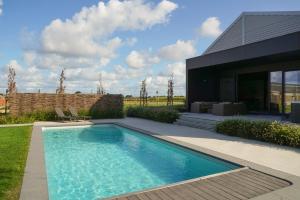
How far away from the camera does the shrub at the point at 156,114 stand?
53.2 feet

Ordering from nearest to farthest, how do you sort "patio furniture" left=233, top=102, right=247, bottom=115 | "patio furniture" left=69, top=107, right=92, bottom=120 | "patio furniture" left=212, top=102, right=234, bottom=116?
"patio furniture" left=212, top=102, right=234, bottom=116 < "patio furniture" left=233, top=102, right=247, bottom=115 < "patio furniture" left=69, top=107, right=92, bottom=120

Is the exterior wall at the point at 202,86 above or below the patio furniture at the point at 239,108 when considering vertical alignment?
above

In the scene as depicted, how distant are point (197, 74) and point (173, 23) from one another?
17.3ft

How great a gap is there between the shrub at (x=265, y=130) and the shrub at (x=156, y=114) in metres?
4.31

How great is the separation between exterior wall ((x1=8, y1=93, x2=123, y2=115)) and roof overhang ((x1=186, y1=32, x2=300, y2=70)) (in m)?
6.75

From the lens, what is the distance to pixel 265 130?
993cm

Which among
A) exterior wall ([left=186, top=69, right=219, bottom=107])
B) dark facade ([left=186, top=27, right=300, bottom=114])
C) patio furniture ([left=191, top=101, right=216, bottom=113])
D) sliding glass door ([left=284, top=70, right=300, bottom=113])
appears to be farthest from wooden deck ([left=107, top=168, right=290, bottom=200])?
exterior wall ([left=186, top=69, right=219, bottom=107])

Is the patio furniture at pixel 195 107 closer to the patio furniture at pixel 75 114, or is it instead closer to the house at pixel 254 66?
the house at pixel 254 66

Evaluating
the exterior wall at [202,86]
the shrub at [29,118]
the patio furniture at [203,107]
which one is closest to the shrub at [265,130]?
the patio furniture at [203,107]

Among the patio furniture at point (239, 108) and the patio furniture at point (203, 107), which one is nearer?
the patio furniture at point (239, 108)

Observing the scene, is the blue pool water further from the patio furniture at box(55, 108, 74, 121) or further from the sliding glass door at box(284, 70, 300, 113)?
the sliding glass door at box(284, 70, 300, 113)

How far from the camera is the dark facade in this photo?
43.3 feet

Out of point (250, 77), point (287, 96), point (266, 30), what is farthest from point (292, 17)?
point (287, 96)

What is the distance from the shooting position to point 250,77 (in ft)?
59.6
